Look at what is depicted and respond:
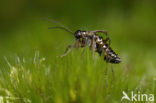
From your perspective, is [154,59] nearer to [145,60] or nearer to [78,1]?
[145,60]

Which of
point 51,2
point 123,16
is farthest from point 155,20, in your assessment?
point 51,2

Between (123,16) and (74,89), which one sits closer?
(74,89)

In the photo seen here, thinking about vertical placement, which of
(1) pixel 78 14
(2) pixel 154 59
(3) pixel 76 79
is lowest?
(2) pixel 154 59

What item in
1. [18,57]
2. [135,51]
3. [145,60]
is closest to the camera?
[18,57]

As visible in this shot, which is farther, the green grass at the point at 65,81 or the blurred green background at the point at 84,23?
the blurred green background at the point at 84,23
